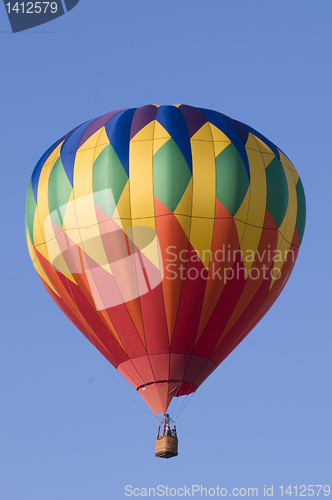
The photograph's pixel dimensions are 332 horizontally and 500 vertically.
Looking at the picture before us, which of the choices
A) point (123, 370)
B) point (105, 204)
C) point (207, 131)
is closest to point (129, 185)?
point (105, 204)

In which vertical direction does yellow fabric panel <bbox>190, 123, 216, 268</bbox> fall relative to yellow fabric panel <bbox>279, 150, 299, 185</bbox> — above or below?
below

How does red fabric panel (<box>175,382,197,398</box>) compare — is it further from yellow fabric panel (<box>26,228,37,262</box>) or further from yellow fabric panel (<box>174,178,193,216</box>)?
yellow fabric panel (<box>26,228,37,262</box>)

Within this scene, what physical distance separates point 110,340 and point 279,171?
17.0 ft

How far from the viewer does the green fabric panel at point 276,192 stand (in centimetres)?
2463

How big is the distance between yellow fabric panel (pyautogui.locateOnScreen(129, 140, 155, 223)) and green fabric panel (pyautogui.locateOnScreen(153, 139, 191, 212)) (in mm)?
123

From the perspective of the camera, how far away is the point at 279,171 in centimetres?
2525

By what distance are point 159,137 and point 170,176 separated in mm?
1005

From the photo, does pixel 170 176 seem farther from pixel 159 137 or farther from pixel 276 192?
pixel 276 192

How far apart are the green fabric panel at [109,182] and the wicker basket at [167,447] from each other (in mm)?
4751

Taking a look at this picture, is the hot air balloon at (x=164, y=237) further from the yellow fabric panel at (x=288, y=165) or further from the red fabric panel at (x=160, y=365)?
the yellow fabric panel at (x=288, y=165)

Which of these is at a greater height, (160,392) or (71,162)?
(71,162)

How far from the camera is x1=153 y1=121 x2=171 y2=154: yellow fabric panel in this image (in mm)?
24203

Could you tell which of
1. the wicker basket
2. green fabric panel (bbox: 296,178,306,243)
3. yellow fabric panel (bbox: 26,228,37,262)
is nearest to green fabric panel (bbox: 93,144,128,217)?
yellow fabric panel (bbox: 26,228,37,262)

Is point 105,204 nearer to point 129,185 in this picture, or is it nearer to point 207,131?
point 129,185
